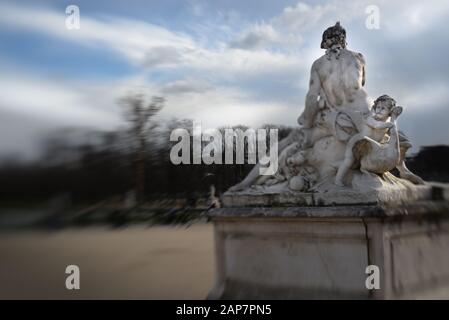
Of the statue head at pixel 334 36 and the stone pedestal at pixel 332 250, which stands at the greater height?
the statue head at pixel 334 36

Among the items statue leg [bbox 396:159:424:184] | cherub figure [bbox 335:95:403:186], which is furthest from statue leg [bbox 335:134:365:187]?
statue leg [bbox 396:159:424:184]

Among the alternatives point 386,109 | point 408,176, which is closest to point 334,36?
point 386,109

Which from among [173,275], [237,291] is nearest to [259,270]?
[237,291]

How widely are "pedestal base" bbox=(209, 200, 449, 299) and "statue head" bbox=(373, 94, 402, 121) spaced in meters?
0.90

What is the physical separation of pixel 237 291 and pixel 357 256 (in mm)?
1349

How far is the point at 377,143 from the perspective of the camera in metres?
4.68

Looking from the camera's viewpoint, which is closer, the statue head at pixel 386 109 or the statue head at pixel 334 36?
the statue head at pixel 386 109

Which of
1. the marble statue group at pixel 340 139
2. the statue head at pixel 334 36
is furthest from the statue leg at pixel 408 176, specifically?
the statue head at pixel 334 36

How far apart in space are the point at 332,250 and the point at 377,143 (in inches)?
44.0

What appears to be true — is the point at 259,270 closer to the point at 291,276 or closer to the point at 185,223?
the point at 291,276

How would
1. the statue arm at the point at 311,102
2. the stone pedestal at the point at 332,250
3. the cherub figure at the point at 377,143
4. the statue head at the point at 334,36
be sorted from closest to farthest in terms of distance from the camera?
the stone pedestal at the point at 332,250 → the cherub figure at the point at 377,143 → the statue arm at the point at 311,102 → the statue head at the point at 334,36

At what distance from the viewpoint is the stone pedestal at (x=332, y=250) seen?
4.35 meters

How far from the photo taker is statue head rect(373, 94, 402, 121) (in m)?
4.74

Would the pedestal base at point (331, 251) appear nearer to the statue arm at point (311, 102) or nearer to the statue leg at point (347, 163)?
the statue leg at point (347, 163)
